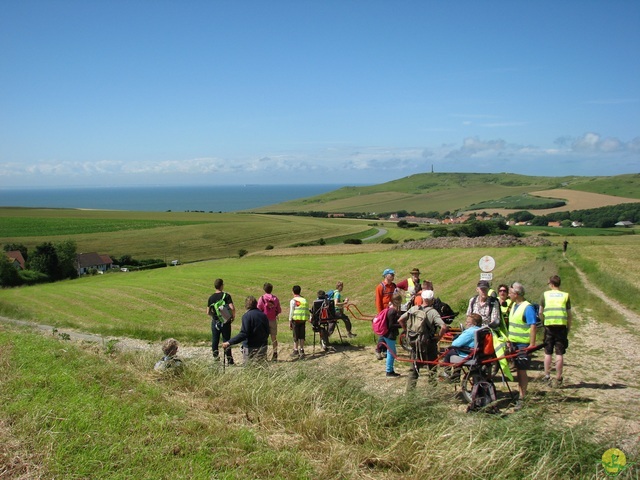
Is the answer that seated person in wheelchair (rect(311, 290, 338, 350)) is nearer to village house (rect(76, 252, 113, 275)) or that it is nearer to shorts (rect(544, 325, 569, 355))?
shorts (rect(544, 325, 569, 355))

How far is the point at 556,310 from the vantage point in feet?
27.5

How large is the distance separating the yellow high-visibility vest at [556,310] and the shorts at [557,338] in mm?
87

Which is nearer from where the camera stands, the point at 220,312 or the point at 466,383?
the point at 466,383

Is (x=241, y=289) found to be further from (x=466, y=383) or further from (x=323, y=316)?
(x=466, y=383)

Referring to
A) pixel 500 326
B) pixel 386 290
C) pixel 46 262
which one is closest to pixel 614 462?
pixel 500 326

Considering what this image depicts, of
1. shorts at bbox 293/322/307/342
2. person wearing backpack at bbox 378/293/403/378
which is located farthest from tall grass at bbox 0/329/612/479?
shorts at bbox 293/322/307/342

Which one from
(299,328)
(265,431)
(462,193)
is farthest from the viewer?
(462,193)

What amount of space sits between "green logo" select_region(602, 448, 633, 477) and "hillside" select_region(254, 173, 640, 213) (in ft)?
306

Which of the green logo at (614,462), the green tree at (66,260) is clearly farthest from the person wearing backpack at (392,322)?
the green tree at (66,260)

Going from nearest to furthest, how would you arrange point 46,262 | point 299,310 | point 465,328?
1. point 465,328
2. point 299,310
3. point 46,262

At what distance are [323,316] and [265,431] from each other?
712cm

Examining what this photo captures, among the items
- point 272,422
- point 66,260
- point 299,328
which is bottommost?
point 66,260

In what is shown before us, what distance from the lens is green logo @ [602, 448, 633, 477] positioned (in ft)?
15.1

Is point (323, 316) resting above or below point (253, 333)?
below
